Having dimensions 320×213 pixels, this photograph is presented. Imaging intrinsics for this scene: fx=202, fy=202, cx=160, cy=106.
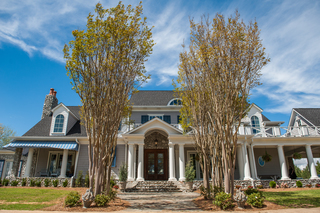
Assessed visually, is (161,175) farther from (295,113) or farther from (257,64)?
(295,113)

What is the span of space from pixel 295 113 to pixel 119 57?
927 inches

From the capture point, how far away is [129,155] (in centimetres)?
1625

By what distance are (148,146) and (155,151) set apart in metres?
0.79

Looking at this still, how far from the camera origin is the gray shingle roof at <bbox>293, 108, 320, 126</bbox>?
21.9 meters

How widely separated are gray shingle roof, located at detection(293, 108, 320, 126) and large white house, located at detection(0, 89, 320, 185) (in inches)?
133

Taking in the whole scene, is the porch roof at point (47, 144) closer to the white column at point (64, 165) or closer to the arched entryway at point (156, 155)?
the white column at point (64, 165)

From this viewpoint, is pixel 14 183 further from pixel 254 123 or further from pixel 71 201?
pixel 254 123

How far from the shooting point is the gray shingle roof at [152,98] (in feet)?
70.0

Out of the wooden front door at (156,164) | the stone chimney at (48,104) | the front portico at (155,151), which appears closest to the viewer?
the front portico at (155,151)

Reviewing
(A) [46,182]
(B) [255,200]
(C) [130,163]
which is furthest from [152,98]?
(B) [255,200]

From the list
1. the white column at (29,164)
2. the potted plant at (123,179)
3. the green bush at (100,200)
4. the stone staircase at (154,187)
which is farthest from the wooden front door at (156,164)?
the green bush at (100,200)

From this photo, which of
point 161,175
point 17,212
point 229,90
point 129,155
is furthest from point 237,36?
point 161,175

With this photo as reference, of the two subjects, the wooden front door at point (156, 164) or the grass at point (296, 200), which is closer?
the grass at point (296, 200)

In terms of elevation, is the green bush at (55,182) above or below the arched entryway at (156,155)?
below
